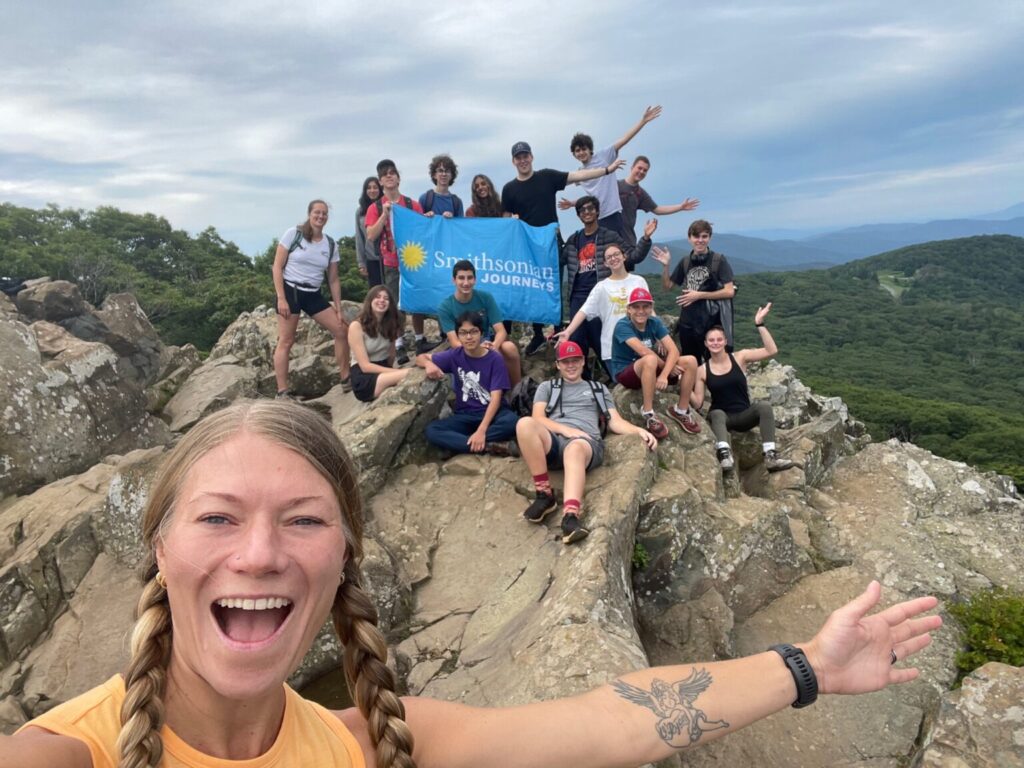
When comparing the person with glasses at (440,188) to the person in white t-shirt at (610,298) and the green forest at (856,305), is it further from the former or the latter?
the green forest at (856,305)

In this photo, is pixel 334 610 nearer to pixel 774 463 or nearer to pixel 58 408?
pixel 774 463

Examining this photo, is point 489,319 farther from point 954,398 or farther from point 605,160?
point 954,398

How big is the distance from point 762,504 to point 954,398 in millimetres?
92502

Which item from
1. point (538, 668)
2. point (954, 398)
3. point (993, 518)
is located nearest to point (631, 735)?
point (538, 668)

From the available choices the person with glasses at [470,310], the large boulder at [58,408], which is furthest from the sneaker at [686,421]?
the large boulder at [58,408]

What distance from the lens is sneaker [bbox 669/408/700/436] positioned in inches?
374

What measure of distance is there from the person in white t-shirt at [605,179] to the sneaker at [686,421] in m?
3.71

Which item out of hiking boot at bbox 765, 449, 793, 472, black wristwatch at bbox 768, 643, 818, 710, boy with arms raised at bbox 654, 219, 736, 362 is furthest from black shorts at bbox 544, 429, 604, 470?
black wristwatch at bbox 768, 643, 818, 710

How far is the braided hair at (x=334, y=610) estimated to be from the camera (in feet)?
5.06

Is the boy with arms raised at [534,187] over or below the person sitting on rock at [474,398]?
over

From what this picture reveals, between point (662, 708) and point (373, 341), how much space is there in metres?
8.65

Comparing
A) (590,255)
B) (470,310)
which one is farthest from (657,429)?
(590,255)

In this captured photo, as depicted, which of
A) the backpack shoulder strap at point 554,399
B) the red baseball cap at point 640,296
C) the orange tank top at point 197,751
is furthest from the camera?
the red baseball cap at point 640,296

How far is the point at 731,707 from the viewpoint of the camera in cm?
230
